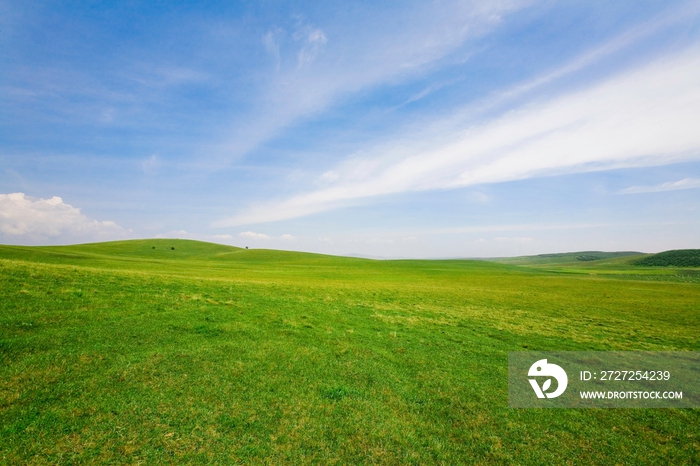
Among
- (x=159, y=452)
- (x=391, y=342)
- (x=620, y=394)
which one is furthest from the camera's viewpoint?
(x=391, y=342)

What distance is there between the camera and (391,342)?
1697 cm

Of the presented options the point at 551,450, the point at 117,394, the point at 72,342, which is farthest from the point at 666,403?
the point at 72,342

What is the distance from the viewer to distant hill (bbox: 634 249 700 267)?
171 m

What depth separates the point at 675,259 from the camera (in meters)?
181

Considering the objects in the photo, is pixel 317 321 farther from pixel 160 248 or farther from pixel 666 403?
pixel 160 248

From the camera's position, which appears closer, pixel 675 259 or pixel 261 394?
pixel 261 394

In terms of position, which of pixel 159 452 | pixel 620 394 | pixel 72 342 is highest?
pixel 72 342

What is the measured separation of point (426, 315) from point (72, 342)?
23.1 metres

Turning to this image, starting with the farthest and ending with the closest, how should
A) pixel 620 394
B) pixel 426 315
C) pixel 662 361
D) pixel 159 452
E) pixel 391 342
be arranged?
pixel 426 315, pixel 391 342, pixel 662 361, pixel 620 394, pixel 159 452

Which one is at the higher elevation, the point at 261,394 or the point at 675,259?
the point at 675,259

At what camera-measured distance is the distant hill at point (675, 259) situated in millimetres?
170637

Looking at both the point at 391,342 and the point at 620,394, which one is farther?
the point at 391,342

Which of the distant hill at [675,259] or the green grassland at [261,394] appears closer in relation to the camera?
the green grassland at [261,394]

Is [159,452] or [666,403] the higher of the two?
[159,452]
